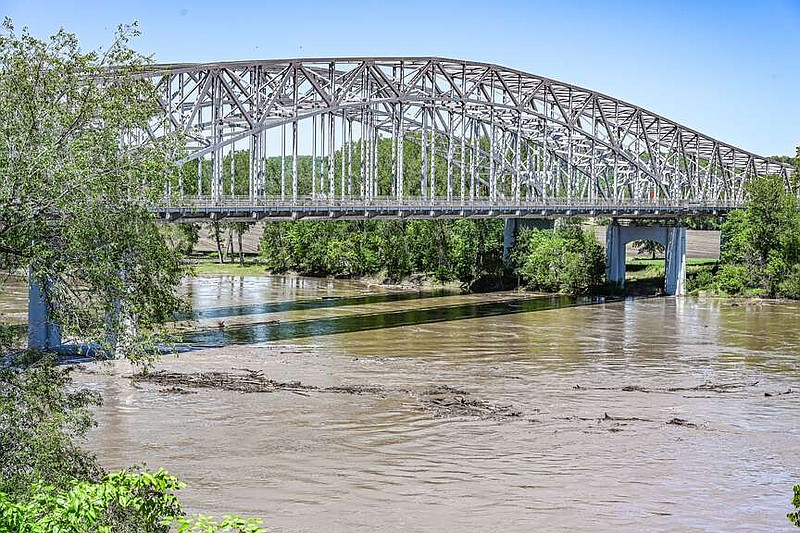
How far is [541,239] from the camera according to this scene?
79062 mm

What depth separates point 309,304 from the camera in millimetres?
63312

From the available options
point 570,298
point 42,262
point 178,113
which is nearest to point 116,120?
point 42,262

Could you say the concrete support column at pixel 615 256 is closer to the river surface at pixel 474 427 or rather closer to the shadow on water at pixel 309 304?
the shadow on water at pixel 309 304

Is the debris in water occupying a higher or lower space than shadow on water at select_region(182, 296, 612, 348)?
lower

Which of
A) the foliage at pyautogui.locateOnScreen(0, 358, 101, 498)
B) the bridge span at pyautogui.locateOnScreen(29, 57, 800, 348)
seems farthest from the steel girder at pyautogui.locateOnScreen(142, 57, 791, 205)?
the foliage at pyautogui.locateOnScreen(0, 358, 101, 498)

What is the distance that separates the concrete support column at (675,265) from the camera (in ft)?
253

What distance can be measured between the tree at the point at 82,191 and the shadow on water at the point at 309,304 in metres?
32.0

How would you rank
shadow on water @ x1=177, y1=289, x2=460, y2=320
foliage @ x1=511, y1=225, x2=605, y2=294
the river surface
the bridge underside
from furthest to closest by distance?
1. foliage @ x1=511, y1=225, x2=605, y2=294
2. shadow on water @ x1=177, y1=289, x2=460, y2=320
3. the bridge underside
4. the river surface

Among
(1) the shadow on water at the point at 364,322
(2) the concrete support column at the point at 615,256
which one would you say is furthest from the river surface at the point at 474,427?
(2) the concrete support column at the point at 615,256

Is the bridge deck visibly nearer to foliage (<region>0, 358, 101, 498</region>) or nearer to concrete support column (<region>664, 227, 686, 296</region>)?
concrete support column (<region>664, 227, 686, 296</region>)

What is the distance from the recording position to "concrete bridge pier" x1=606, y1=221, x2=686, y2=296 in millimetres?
77375

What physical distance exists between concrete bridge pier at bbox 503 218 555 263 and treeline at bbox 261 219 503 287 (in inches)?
38.2

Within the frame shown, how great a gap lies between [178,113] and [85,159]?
37920mm

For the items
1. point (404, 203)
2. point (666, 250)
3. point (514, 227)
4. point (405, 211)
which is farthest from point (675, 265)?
point (405, 211)
